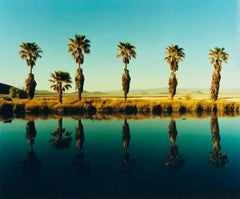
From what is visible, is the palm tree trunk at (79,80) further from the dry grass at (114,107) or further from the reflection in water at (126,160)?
the reflection in water at (126,160)

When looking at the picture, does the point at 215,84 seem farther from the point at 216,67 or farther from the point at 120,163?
the point at 120,163

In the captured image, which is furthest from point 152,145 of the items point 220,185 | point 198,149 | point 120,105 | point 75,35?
point 75,35

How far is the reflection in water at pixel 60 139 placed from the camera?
26620mm

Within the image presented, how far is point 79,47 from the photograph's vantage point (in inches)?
2549

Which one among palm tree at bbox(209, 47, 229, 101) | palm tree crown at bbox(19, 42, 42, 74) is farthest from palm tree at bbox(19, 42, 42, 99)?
palm tree at bbox(209, 47, 229, 101)

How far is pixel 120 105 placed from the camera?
60.3 m

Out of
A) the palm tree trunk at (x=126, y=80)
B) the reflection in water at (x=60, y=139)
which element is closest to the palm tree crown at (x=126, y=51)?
the palm tree trunk at (x=126, y=80)

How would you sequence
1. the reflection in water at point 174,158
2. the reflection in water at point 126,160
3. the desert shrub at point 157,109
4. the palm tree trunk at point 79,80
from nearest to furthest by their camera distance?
the reflection in water at point 126,160, the reflection in water at point 174,158, the desert shrub at point 157,109, the palm tree trunk at point 79,80

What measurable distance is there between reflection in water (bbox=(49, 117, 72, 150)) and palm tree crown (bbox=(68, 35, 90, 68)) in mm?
29765

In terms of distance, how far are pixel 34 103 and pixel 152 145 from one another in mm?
36984

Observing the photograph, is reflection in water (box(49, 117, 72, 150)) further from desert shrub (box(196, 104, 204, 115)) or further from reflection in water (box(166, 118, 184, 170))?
desert shrub (box(196, 104, 204, 115))

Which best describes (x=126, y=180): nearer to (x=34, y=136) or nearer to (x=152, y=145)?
(x=152, y=145)

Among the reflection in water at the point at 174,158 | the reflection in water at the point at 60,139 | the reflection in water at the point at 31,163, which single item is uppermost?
the reflection in water at the point at 60,139

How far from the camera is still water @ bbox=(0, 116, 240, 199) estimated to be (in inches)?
609
